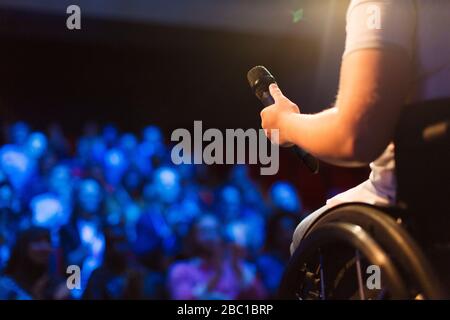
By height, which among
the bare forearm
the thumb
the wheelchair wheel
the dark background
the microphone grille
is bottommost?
the wheelchair wheel

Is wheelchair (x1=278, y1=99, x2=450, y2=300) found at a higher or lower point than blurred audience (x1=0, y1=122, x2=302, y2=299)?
lower

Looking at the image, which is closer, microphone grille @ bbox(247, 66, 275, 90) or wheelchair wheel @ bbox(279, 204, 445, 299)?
wheelchair wheel @ bbox(279, 204, 445, 299)

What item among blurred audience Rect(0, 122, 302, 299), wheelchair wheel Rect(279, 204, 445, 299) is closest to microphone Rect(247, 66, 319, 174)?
wheelchair wheel Rect(279, 204, 445, 299)

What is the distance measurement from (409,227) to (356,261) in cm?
13

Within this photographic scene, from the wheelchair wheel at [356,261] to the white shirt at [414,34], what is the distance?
5.9 inches

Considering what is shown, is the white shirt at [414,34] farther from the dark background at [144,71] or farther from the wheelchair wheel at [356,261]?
the dark background at [144,71]

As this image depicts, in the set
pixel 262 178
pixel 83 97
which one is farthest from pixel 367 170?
pixel 83 97

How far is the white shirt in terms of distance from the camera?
0.92 meters

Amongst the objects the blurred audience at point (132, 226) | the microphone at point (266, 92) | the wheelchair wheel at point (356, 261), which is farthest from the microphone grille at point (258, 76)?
the blurred audience at point (132, 226)

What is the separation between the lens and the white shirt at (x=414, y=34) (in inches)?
36.4

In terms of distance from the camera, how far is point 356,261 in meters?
1.01

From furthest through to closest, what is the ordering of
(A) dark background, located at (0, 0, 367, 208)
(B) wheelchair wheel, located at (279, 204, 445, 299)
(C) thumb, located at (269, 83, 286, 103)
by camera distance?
(A) dark background, located at (0, 0, 367, 208) < (C) thumb, located at (269, 83, 286, 103) < (B) wheelchair wheel, located at (279, 204, 445, 299)

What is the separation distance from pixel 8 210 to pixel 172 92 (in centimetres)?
350

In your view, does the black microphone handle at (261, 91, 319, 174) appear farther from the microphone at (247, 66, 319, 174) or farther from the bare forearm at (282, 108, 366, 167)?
the bare forearm at (282, 108, 366, 167)
